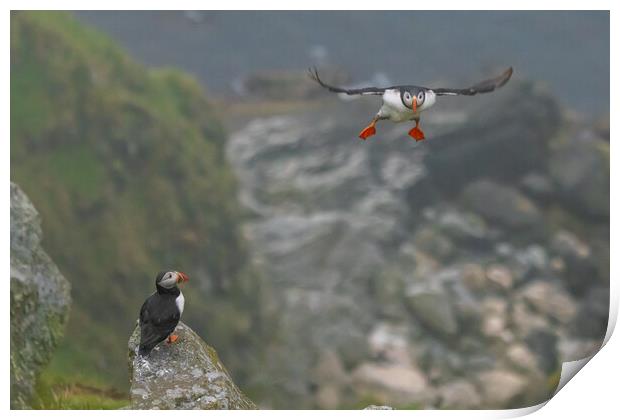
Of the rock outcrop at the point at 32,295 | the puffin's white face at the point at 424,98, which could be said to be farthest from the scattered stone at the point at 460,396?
the puffin's white face at the point at 424,98

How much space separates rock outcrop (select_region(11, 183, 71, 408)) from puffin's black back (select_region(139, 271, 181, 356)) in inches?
63.9

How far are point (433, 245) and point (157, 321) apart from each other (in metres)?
10.9

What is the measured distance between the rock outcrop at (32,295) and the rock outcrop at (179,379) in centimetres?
154

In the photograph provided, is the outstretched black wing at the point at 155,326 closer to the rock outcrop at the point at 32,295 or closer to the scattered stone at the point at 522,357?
the rock outcrop at the point at 32,295

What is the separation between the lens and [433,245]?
1478 centimetres

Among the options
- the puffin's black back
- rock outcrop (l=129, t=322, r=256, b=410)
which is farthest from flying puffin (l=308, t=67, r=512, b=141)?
rock outcrop (l=129, t=322, r=256, b=410)

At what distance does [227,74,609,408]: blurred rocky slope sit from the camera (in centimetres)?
1300

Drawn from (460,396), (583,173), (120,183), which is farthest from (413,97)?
(583,173)

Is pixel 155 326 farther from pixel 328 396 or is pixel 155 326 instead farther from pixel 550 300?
pixel 550 300

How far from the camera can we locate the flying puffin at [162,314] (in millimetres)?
4273

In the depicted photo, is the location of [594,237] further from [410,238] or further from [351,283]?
[351,283]

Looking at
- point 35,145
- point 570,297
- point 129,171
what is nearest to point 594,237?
point 570,297

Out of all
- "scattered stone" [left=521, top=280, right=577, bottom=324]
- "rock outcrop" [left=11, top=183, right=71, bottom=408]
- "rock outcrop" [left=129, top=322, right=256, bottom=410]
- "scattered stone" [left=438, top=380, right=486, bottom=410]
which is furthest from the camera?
"scattered stone" [left=521, top=280, right=577, bottom=324]

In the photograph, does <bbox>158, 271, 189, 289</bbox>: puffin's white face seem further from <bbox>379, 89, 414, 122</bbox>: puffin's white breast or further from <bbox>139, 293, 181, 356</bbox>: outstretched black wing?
<bbox>379, 89, 414, 122</bbox>: puffin's white breast
